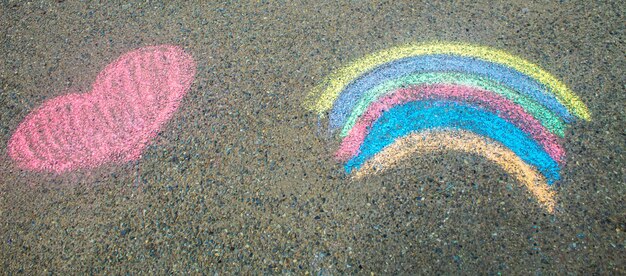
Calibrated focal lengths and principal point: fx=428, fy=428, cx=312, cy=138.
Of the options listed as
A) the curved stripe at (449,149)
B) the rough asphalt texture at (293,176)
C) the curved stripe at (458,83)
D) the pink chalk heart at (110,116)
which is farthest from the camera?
the pink chalk heart at (110,116)

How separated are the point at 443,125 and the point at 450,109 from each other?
0.12 meters

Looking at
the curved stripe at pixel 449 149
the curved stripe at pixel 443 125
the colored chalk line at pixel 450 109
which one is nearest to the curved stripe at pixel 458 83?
the colored chalk line at pixel 450 109

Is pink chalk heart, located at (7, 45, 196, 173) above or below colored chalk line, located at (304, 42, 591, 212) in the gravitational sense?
below

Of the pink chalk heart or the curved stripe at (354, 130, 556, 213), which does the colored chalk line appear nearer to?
the curved stripe at (354, 130, 556, 213)

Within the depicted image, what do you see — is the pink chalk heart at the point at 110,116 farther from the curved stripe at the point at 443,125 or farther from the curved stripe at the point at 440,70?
the curved stripe at the point at 443,125

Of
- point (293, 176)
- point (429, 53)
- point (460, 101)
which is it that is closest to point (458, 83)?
point (460, 101)

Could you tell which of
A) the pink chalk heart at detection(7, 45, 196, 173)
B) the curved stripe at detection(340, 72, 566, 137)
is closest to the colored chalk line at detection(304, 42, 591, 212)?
the curved stripe at detection(340, 72, 566, 137)

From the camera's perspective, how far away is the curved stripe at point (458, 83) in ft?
7.32

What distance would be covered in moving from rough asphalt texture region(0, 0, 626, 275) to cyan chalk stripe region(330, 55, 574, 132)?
14cm

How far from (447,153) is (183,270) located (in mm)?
→ 1388

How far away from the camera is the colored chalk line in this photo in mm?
2139

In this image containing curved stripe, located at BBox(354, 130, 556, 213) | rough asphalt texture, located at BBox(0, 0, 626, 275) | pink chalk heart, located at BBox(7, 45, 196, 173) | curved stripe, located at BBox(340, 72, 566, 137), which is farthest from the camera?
pink chalk heart, located at BBox(7, 45, 196, 173)

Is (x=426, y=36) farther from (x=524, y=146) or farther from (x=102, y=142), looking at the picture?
(x=102, y=142)

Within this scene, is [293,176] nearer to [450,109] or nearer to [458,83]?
[450,109]
